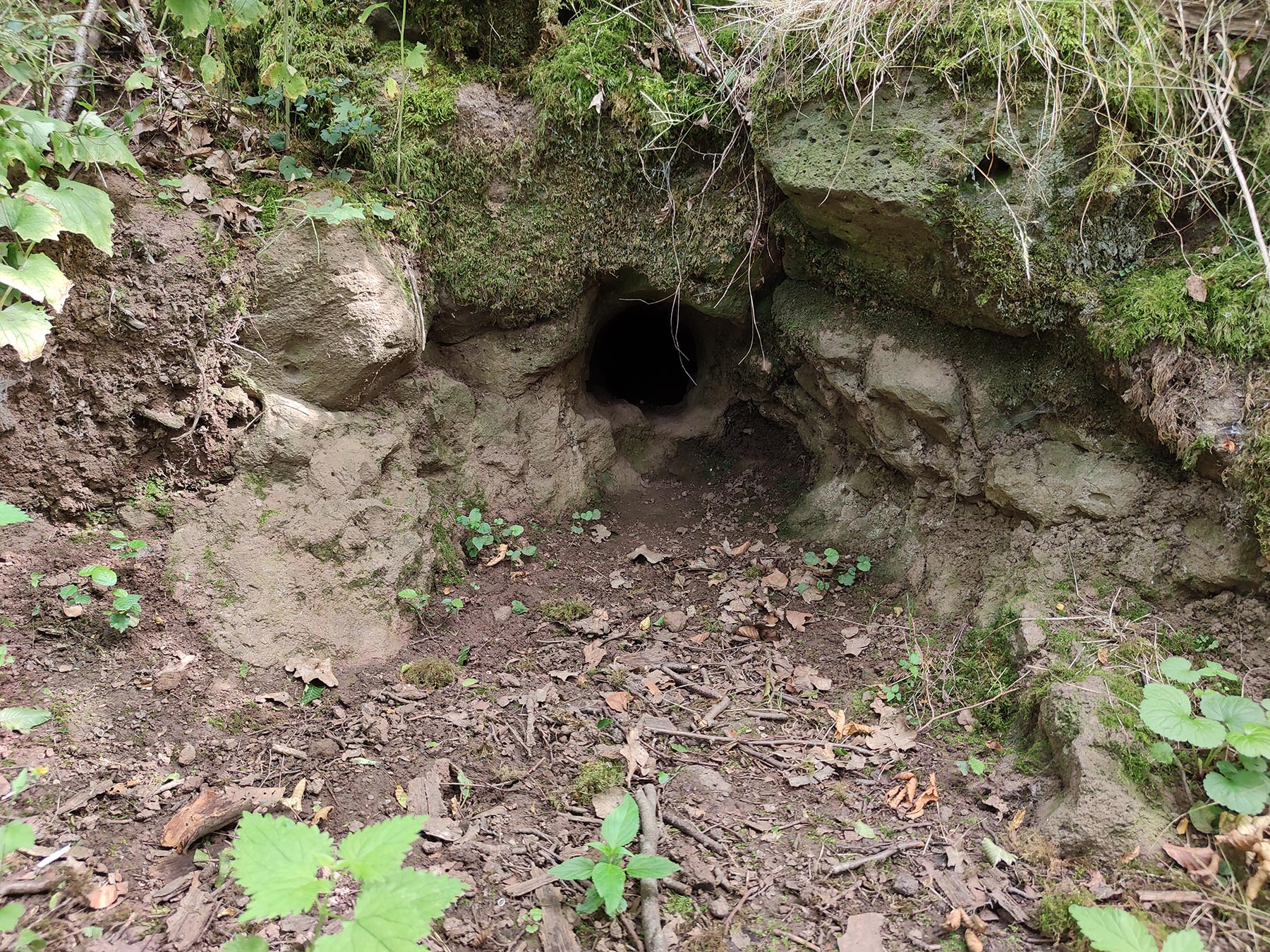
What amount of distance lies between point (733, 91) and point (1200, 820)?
12.0 ft

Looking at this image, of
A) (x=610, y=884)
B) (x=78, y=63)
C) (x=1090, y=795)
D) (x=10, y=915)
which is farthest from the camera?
(x=78, y=63)

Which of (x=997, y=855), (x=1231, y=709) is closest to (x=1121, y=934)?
(x=997, y=855)

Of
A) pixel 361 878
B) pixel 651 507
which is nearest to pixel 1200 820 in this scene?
pixel 361 878

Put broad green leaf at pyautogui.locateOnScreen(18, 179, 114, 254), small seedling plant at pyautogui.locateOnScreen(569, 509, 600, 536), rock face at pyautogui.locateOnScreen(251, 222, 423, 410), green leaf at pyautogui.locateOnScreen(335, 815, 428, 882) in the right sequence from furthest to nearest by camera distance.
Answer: small seedling plant at pyautogui.locateOnScreen(569, 509, 600, 536), rock face at pyautogui.locateOnScreen(251, 222, 423, 410), broad green leaf at pyautogui.locateOnScreen(18, 179, 114, 254), green leaf at pyautogui.locateOnScreen(335, 815, 428, 882)

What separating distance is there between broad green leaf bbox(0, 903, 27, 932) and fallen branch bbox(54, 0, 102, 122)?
2942mm

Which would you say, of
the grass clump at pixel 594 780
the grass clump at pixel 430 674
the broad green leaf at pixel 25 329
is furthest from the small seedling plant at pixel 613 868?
the broad green leaf at pixel 25 329

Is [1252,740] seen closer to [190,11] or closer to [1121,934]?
[1121,934]

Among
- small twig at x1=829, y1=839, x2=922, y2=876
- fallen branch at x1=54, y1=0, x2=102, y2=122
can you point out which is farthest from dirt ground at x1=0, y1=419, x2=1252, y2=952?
fallen branch at x1=54, y1=0, x2=102, y2=122

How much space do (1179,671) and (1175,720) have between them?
29 cm

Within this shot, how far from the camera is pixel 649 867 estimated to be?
233 centimetres

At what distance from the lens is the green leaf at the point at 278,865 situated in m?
1.79

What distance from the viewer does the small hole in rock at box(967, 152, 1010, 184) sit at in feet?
10.7

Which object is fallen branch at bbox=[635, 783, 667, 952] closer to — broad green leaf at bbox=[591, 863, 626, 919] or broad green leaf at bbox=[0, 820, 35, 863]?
broad green leaf at bbox=[591, 863, 626, 919]

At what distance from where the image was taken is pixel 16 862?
7.27 feet
